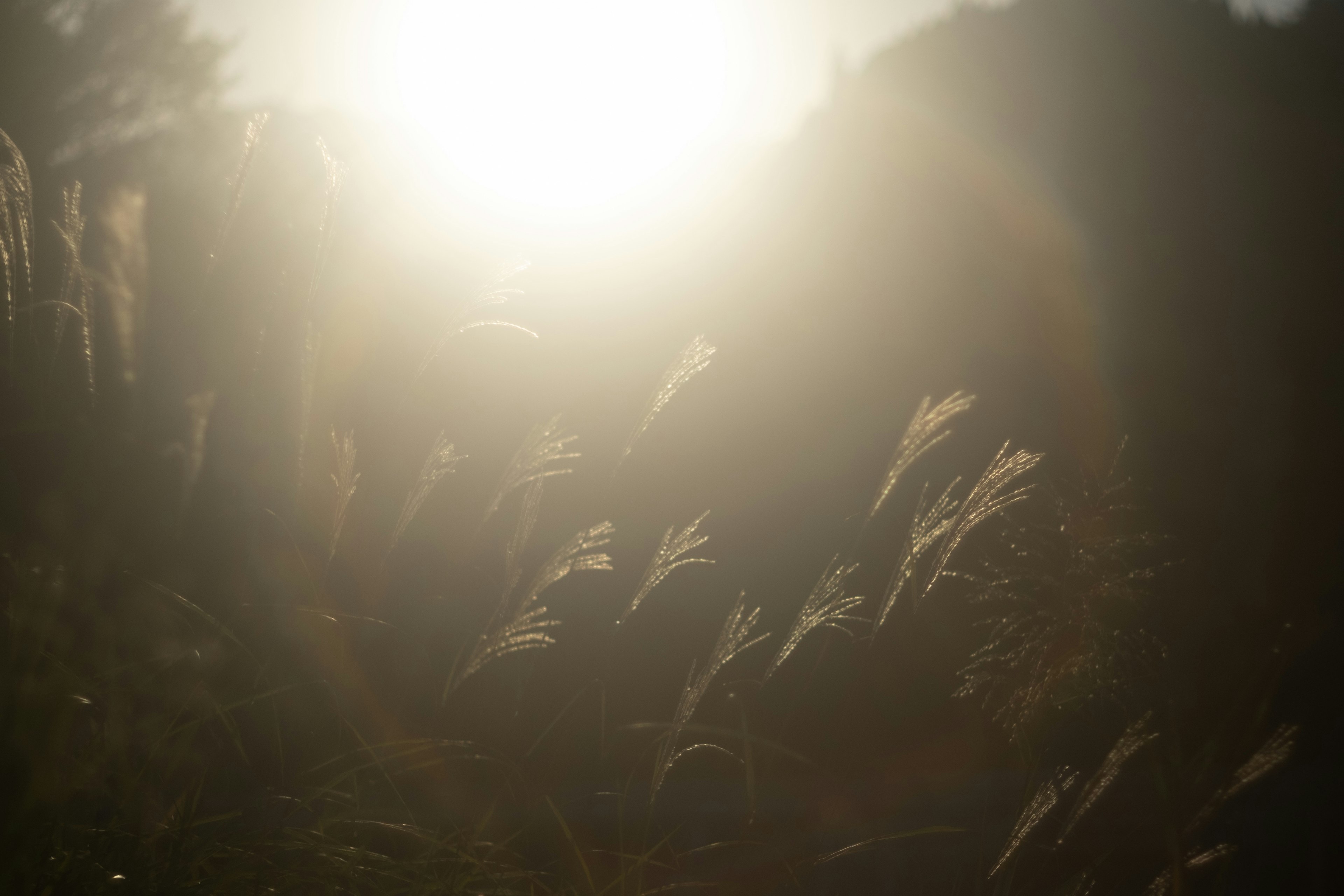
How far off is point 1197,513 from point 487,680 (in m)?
2.94

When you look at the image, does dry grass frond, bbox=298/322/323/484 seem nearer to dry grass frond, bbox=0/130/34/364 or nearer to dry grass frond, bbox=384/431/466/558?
dry grass frond, bbox=384/431/466/558

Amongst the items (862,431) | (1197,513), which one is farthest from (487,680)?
A: (1197,513)

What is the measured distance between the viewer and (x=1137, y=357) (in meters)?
3.62

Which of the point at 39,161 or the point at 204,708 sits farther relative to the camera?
the point at 39,161

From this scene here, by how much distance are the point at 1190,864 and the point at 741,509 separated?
2.23 m

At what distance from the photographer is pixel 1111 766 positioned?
1076 millimetres

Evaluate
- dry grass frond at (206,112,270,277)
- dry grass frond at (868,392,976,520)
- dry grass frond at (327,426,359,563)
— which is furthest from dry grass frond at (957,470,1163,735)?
dry grass frond at (206,112,270,277)

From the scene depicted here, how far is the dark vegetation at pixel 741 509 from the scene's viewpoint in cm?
115

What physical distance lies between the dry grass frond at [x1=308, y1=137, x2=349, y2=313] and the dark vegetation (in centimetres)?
1

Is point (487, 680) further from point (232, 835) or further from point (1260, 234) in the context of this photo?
point (1260, 234)

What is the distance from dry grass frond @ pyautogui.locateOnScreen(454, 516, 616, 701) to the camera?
3.69 ft

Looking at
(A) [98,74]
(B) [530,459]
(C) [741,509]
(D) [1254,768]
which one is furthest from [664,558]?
(A) [98,74]

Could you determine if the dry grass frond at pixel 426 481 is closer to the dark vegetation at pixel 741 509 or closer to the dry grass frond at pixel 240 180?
the dark vegetation at pixel 741 509

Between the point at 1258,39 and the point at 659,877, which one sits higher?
the point at 1258,39
